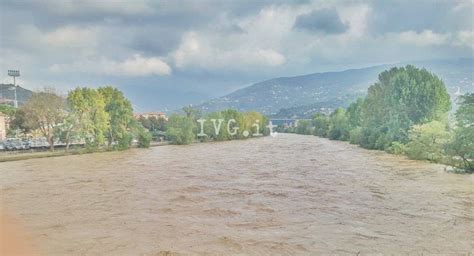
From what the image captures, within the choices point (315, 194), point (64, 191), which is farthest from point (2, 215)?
point (315, 194)

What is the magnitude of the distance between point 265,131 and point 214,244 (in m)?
90.9

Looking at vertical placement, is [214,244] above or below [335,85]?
below

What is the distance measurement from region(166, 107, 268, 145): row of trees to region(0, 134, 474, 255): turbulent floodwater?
38.8m

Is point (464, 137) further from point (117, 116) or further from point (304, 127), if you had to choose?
point (304, 127)

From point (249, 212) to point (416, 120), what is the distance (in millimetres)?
27232

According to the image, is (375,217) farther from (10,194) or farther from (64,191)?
(10,194)

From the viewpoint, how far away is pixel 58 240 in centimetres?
1041

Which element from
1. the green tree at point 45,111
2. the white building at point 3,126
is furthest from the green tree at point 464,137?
A: the white building at point 3,126

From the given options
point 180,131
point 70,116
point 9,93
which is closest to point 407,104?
point 70,116

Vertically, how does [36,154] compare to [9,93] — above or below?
below

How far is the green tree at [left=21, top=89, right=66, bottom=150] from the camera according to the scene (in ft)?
151

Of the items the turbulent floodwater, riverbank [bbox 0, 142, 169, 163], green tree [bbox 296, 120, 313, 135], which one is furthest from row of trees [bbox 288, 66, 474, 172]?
green tree [bbox 296, 120, 313, 135]

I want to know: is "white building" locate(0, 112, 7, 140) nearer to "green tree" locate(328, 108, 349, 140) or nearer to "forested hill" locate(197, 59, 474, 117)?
"green tree" locate(328, 108, 349, 140)

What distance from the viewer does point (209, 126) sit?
71.6 meters
